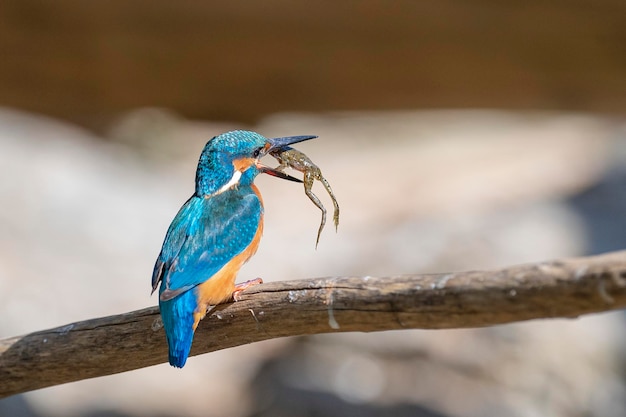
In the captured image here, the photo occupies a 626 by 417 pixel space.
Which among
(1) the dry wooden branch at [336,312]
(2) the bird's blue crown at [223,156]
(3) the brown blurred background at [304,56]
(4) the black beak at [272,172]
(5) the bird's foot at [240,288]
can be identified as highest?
(3) the brown blurred background at [304,56]

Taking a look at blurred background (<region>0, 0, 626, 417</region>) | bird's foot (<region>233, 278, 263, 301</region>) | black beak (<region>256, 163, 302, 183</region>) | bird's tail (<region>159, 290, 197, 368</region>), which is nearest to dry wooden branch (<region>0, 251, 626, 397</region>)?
bird's foot (<region>233, 278, 263, 301</region>)

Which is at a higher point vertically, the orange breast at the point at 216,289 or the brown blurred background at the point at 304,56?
the brown blurred background at the point at 304,56

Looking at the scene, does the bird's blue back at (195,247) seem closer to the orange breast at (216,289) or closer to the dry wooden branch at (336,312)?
the orange breast at (216,289)

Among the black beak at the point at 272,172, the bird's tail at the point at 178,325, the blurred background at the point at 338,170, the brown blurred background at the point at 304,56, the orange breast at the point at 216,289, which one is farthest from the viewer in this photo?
the brown blurred background at the point at 304,56

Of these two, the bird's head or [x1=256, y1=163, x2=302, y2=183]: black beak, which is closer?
[x1=256, y1=163, x2=302, y2=183]: black beak

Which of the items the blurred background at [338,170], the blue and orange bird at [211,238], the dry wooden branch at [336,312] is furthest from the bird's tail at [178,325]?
the blurred background at [338,170]

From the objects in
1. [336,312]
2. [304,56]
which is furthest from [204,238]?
[304,56]

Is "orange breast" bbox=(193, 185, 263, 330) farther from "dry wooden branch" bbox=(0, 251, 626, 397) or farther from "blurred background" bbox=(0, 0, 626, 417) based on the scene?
"blurred background" bbox=(0, 0, 626, 417)
